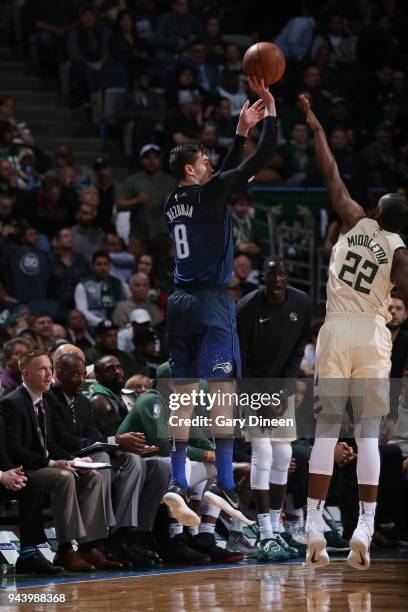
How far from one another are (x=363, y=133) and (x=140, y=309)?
18.7 feet

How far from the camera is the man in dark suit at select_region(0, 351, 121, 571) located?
8.59 meters

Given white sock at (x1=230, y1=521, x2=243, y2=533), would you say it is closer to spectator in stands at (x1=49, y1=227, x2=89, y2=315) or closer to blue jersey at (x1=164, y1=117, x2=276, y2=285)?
blue jersey at (x1=164, y1=117, x2=276, y2=285)

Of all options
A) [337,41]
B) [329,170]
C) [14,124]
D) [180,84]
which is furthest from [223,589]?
A: [337,41]

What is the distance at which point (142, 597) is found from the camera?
741 centimetres

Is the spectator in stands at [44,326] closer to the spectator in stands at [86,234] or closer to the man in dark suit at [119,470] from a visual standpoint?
the man in dark suit at [119,470]

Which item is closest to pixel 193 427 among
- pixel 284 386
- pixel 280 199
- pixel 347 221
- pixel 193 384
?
pixel 284 386

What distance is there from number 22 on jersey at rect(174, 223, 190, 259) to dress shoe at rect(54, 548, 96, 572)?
234cm

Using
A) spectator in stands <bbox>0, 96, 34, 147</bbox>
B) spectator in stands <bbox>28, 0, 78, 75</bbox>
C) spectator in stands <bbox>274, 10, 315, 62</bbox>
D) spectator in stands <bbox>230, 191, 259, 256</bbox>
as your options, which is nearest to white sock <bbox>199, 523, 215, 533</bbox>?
spectator in stands <bbox>230, 191, 259, 256</bbox>

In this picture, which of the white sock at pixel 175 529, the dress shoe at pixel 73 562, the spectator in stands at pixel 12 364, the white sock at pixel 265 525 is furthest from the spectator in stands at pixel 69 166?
the dress shoe at pixel 73 562

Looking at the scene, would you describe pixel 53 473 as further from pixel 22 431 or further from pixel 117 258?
pixel 117 258

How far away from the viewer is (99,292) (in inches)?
500

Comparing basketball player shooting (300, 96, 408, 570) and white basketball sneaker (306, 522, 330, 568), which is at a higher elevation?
basketball player shooting (300, 96, 408, 570)

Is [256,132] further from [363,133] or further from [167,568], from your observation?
[167,568]

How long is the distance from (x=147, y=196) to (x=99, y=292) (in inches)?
79.9
